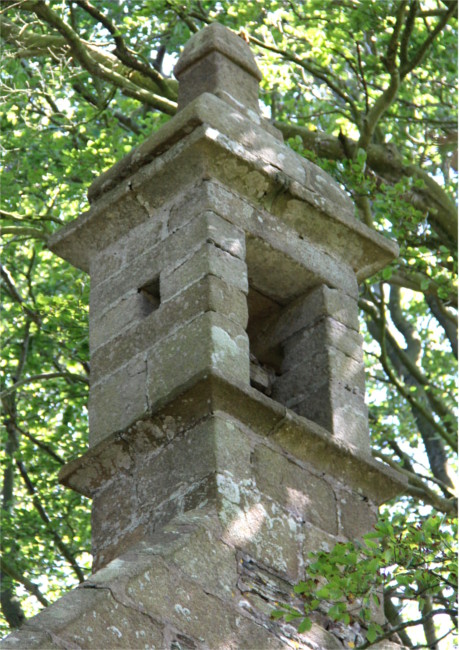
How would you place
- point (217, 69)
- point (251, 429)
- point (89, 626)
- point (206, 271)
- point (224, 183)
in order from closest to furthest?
point (89, 626) < point (251, 429) < point (206, 271) < point (224, 183) < point (217, 69)

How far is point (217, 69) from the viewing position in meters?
5.53

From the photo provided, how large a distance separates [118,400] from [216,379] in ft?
1.77

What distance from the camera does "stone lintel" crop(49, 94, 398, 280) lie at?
197 inches

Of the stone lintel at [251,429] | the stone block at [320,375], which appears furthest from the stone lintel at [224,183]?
the stone lintel at [251,429]

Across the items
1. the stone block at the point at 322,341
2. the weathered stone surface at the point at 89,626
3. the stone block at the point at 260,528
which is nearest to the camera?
the weathered stone surface at the point at 89,626

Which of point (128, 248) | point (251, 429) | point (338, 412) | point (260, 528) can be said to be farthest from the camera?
point (128, 248)

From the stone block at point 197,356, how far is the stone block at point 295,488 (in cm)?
30

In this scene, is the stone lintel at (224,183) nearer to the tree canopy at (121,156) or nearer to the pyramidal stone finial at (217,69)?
the pyramidal stone finial at (217,69)

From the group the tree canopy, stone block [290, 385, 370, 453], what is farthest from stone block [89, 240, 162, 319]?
the tree canopy

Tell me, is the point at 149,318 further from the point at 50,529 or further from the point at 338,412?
the point at 50,529

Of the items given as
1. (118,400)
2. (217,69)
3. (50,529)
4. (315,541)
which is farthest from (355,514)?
(50,529)

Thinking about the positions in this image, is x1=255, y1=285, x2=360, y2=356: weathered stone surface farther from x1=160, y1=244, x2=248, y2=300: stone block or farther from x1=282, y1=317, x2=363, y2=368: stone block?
x1=160, y1=244, x2=248, y2=300: stone block

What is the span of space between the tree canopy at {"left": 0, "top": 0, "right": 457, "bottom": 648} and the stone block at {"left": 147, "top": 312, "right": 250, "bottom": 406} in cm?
306

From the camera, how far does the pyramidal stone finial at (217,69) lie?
552 cm
